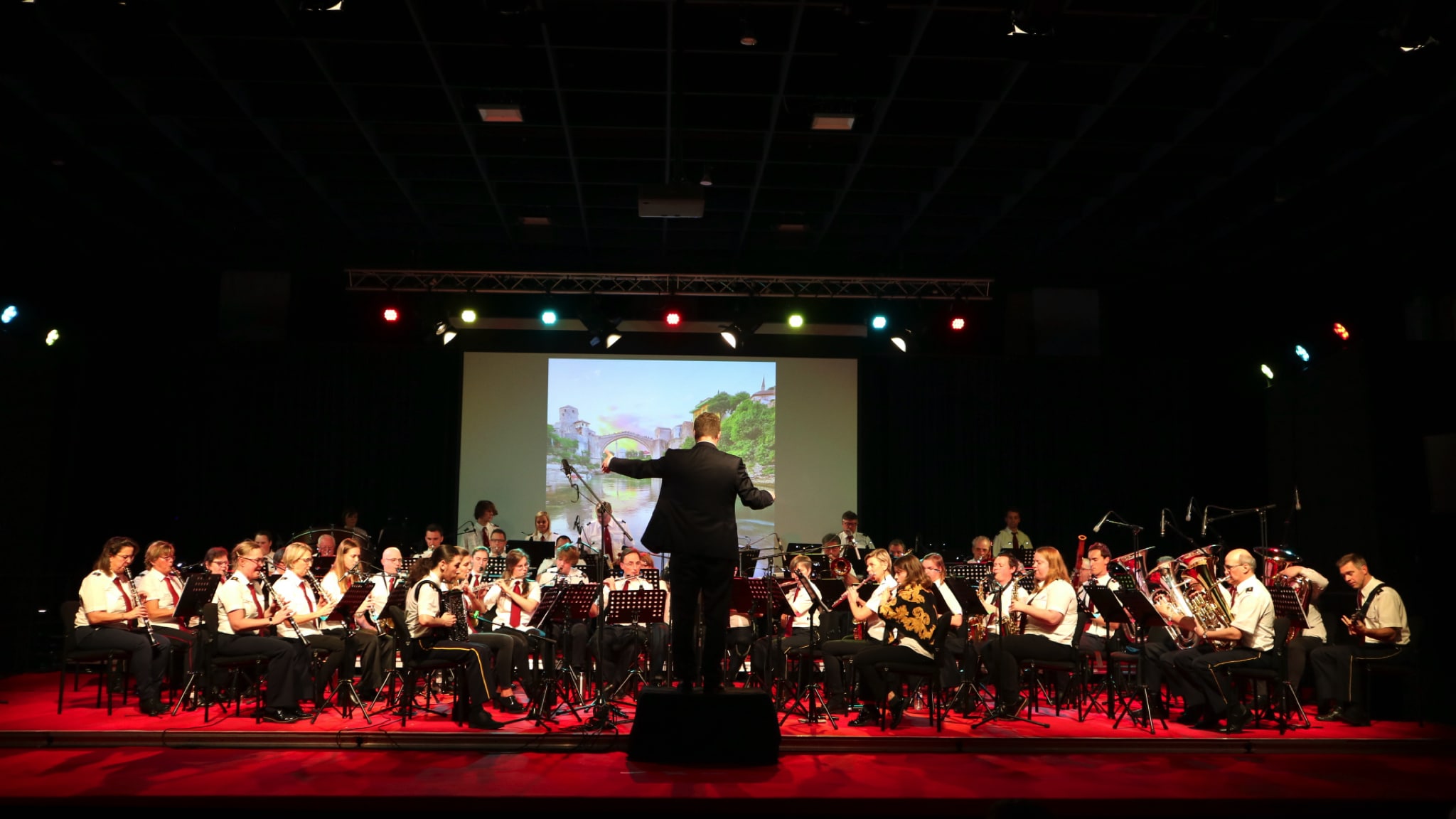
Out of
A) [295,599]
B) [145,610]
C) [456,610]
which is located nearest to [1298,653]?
[456,610]

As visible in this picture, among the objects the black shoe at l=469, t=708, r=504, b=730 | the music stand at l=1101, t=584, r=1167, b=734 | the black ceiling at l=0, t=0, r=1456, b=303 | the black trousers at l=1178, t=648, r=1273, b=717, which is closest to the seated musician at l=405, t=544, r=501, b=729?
the black shoe at l=469, t=708, r=504, b=730

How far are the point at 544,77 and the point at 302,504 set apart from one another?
7.93 metres

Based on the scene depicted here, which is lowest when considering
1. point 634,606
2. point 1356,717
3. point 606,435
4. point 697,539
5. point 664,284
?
point 1356,717

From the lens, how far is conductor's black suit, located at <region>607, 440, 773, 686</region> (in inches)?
208

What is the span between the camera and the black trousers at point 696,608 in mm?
5281

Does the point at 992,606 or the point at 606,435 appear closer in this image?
the point at 992,606

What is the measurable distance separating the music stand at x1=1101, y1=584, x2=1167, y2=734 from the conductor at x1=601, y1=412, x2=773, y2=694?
3.22 metres

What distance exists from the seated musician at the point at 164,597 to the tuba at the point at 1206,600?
306 inches

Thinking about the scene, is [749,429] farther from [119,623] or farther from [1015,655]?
[119,623]

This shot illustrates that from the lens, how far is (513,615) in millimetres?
8344

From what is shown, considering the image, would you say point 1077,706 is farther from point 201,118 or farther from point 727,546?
point 201,118

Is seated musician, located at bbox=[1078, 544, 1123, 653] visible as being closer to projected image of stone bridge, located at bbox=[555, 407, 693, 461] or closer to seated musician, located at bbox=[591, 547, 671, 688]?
seated musician, located at bbox=[591, 547, 671, 688]

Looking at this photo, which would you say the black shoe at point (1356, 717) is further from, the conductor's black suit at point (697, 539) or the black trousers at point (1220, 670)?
the conductor's black suit at point (697, 539)

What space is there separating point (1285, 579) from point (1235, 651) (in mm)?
1724
